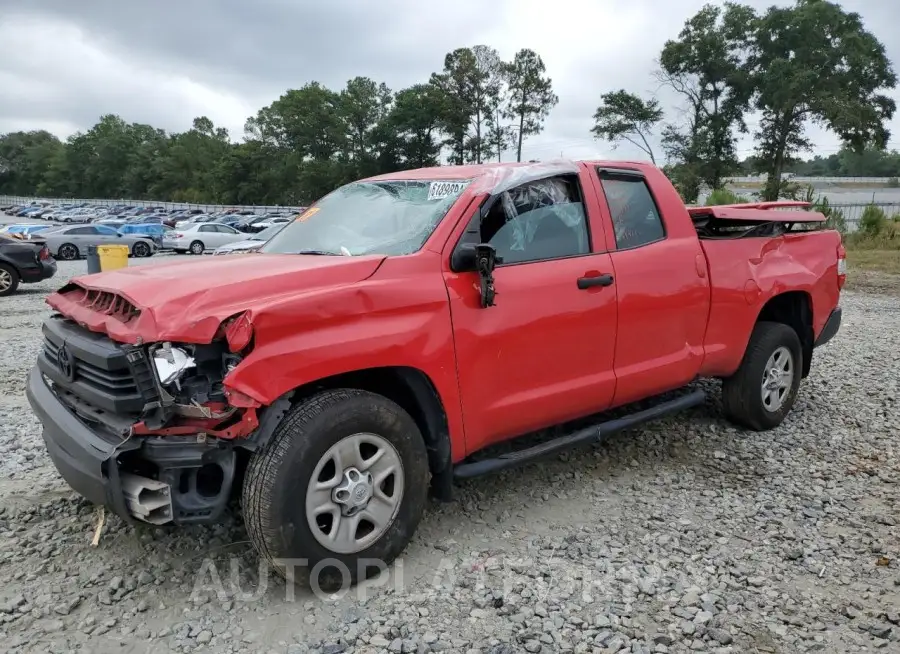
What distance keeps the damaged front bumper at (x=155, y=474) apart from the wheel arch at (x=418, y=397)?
44 cm

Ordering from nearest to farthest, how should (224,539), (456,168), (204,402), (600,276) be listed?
(204,402) < (224,539) < (600,276) < (456,168)

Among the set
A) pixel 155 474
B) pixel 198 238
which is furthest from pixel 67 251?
pixel 155 474

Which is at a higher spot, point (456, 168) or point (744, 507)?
point (456, 168)

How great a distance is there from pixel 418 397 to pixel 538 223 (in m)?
1.21

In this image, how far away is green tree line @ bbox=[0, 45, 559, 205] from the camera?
235ft

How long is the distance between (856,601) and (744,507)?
3.06 feet

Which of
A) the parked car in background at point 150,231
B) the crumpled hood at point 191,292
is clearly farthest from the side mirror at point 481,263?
the parked car in background at point 150,231

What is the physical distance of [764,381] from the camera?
509cm

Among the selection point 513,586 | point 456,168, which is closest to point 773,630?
point 513,586

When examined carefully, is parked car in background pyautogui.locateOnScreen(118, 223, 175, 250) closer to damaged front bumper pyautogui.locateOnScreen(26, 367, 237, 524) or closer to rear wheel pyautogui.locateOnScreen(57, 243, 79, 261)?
rear wheel pyautogui.locateOnScreen(57, 243, 79, 261)

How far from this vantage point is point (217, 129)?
121125mm

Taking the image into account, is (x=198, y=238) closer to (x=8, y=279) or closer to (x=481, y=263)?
(x=8, y=279)

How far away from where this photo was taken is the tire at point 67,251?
81.1 feet

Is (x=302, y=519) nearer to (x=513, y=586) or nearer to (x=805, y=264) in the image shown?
(x=513, y=586)
